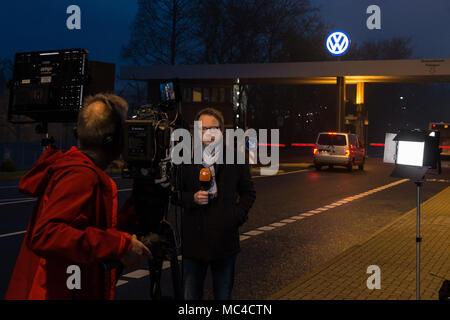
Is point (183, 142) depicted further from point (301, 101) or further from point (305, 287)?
point (301, 101)

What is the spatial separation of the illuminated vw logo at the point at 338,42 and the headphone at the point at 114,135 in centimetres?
4219

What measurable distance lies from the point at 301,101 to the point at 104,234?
202 feet

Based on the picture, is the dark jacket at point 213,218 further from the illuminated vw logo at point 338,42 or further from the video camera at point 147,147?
the illuminated vw logo at point 338,42

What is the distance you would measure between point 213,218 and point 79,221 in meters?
1.70

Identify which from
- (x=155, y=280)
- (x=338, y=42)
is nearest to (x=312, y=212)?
(x=155, y=280)

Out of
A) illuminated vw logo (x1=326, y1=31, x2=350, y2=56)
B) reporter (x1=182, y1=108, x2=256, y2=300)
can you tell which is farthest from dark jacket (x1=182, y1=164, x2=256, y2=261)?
illuminated vw logo (x1=326, y1=31, x2=350, y2=56)

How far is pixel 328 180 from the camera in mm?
22359

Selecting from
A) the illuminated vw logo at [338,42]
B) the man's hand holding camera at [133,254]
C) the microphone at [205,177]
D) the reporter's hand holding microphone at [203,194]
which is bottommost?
the man's hand holding camera at [133,254]

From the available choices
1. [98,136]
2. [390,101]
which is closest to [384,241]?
[98,136]

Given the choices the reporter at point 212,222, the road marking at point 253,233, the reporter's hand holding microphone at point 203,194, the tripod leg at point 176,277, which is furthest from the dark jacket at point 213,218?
the road marking at point 253,233

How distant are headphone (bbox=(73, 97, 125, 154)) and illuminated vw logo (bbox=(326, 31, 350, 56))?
42.2 metres

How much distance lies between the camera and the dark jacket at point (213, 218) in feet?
12.6

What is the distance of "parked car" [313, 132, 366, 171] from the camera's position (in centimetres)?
2695

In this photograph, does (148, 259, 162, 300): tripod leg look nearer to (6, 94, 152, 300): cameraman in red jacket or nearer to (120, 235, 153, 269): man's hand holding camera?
(6, 94, 152, 300): cameraman in red jacket
